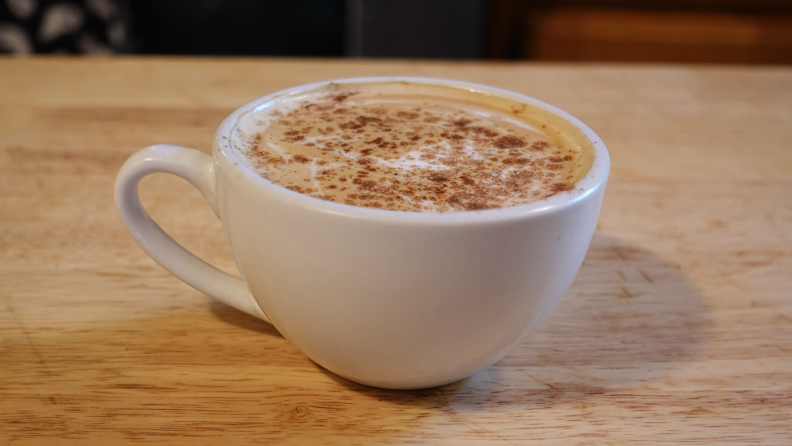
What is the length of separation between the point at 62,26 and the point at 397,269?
1.92 meters

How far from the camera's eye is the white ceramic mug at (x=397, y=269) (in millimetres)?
373

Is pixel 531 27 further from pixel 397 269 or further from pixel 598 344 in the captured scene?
pixel 397 269

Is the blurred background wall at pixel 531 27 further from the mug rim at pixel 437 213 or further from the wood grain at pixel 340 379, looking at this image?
the mug rim at pixel 437 213

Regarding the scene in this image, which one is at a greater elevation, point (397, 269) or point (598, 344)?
point (397, 269)

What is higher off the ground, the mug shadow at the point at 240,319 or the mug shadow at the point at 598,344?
the mug shadow at the point at 598,344

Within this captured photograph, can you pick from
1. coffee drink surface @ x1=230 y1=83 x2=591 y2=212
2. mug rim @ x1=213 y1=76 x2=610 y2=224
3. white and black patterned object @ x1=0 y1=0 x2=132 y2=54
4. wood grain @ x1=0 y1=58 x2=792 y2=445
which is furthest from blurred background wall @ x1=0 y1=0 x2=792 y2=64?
mug rim @ x1=213 y1=76 x2=610 y2=224

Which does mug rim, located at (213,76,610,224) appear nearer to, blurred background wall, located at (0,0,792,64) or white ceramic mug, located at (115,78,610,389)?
white ceramic mug, located at (115,78,610,389)

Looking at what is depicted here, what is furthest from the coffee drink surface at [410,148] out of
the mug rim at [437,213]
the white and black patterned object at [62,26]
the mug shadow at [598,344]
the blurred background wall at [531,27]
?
the blurred background wall at [531,27]

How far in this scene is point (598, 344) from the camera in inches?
21.3

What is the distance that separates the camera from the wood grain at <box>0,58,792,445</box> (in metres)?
0.45

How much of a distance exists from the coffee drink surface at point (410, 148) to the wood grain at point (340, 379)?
148 millimetres

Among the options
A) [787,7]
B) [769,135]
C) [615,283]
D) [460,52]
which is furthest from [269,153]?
[787,7]

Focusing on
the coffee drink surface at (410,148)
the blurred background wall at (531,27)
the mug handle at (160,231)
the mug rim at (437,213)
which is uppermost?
the mug rim at (437,213)

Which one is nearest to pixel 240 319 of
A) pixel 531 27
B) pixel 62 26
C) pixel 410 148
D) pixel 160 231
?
pixel 160 231
